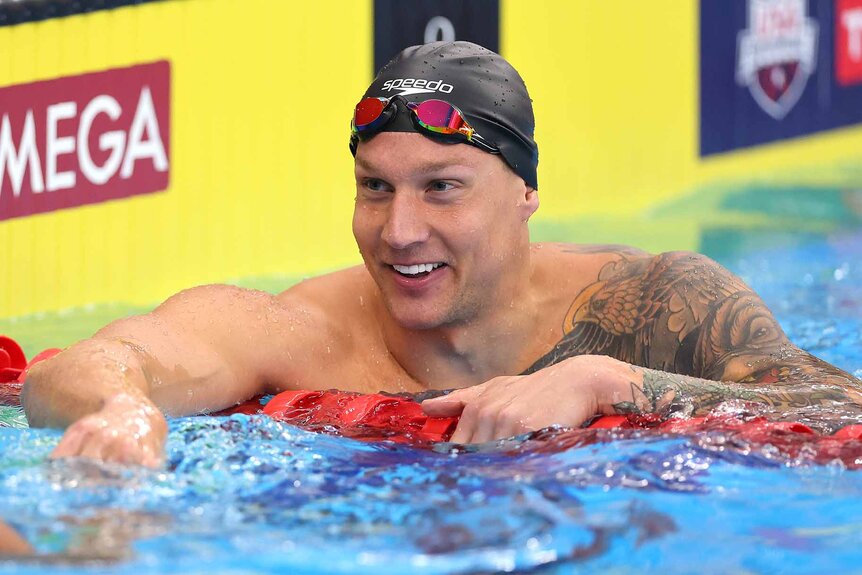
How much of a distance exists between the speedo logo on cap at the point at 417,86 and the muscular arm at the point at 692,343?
0.67m

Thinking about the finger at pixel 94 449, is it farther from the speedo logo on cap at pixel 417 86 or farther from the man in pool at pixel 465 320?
the speedo logo on cap at pixel 417 86

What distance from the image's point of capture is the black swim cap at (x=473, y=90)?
11.3 ft

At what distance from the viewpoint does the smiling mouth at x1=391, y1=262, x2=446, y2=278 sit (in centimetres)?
334

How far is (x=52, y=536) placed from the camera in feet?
7.61

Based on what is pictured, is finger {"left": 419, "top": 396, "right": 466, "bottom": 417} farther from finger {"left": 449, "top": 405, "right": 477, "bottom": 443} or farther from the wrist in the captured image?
the wrist

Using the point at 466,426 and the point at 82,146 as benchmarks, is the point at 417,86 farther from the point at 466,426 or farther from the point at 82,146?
the point at 82,146

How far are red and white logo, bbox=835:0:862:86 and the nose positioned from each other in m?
6.32

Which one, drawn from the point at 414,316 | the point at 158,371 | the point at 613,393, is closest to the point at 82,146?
the point at 414,316

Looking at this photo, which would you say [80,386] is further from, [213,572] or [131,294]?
[131,294]

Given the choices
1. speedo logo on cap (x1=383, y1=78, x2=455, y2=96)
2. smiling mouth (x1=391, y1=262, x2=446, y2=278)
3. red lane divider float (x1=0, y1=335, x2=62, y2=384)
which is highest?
speedo logo on cap (x1=383, y1=78, x2=455, y2=96)

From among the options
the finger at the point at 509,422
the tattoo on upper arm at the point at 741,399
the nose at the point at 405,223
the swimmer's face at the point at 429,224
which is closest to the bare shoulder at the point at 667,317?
the tattoo on upper arm at the point at 741,399

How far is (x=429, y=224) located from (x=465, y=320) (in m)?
0.31

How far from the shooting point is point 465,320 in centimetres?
351

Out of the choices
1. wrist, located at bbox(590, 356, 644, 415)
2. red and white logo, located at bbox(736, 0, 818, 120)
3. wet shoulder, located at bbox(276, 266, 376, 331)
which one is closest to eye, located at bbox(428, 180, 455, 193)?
wet shoulder, located at bbox(276, 266, 376, 331)
